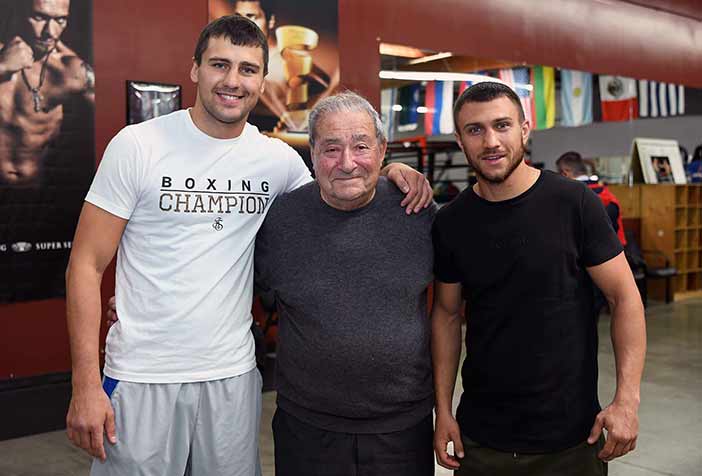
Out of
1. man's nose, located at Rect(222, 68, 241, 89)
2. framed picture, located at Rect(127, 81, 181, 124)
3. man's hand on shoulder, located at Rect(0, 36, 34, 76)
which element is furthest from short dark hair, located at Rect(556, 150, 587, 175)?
man's nose, located at Rect(222, 68, 241, 89)

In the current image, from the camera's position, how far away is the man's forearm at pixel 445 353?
6.76 ft

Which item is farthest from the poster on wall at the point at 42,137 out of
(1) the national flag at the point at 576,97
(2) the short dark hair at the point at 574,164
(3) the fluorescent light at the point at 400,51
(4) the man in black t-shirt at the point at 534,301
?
(1) the national flag at the point at 576,97

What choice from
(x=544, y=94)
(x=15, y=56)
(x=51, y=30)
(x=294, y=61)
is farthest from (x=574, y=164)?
(x=15, y=56)

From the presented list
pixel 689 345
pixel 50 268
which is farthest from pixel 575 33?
pixel 50 268

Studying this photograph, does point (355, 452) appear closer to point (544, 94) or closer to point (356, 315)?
point (356, 315)

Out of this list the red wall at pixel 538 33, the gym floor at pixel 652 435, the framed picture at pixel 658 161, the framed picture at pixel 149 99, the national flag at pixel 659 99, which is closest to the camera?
the gym floor at pixel 652 435

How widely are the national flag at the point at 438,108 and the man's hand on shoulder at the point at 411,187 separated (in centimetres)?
581

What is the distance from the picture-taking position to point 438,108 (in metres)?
7.98

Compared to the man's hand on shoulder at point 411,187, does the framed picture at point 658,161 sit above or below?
above

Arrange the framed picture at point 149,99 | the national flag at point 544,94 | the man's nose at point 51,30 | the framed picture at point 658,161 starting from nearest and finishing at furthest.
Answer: the man's nose at point 51,30 < the framed picture at point 149,99 < the national flag at point 544,94 < the framed picture at point 658,161

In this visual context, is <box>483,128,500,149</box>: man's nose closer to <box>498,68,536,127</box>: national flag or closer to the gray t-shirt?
the gray t-shirt

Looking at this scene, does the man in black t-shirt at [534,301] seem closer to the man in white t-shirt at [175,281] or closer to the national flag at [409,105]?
the man in white t-shirt at [175,281]

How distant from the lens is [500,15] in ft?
22.3

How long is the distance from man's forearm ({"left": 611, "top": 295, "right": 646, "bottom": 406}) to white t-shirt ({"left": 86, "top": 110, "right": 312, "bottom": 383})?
1039 millimetres
